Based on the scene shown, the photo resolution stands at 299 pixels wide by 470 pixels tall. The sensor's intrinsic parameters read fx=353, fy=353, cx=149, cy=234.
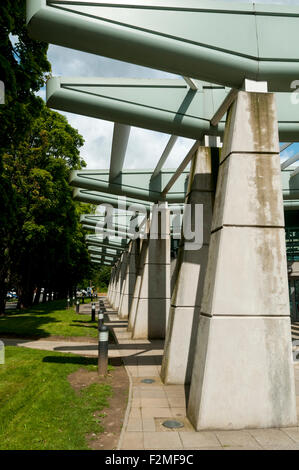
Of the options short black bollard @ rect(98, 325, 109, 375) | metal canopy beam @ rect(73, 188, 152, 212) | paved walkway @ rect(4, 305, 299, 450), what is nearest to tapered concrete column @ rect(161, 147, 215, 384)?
paved walkway @ rect(4, 305, 299, 450)

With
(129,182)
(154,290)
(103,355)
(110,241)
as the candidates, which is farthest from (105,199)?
(110,241)

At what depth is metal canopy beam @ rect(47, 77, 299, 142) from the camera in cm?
738

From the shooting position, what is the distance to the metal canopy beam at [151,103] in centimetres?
738

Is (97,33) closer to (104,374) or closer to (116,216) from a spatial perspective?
(104,374)

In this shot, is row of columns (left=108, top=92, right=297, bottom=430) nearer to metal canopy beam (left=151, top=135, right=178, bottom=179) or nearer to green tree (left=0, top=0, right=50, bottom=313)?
metal canopy beam (left=151, top=135, right=178, bottom=179)

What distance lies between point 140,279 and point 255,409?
9472 mm

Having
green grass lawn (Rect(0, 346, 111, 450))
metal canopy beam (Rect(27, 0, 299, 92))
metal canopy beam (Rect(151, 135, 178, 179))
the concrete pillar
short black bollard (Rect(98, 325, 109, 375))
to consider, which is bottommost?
green grass lawn (Rect(0, 346, 111, 450))

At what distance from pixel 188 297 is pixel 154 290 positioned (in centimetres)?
610

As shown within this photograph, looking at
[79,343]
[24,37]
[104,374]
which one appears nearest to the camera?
[104,374]

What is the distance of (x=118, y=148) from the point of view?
33.6 ft

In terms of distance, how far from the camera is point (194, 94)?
25.1 ft

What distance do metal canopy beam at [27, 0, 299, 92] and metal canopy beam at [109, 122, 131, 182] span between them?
13.0 ft

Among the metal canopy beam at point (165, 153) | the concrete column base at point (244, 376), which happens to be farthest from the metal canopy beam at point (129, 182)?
the concrete column base at point (244, 376)
